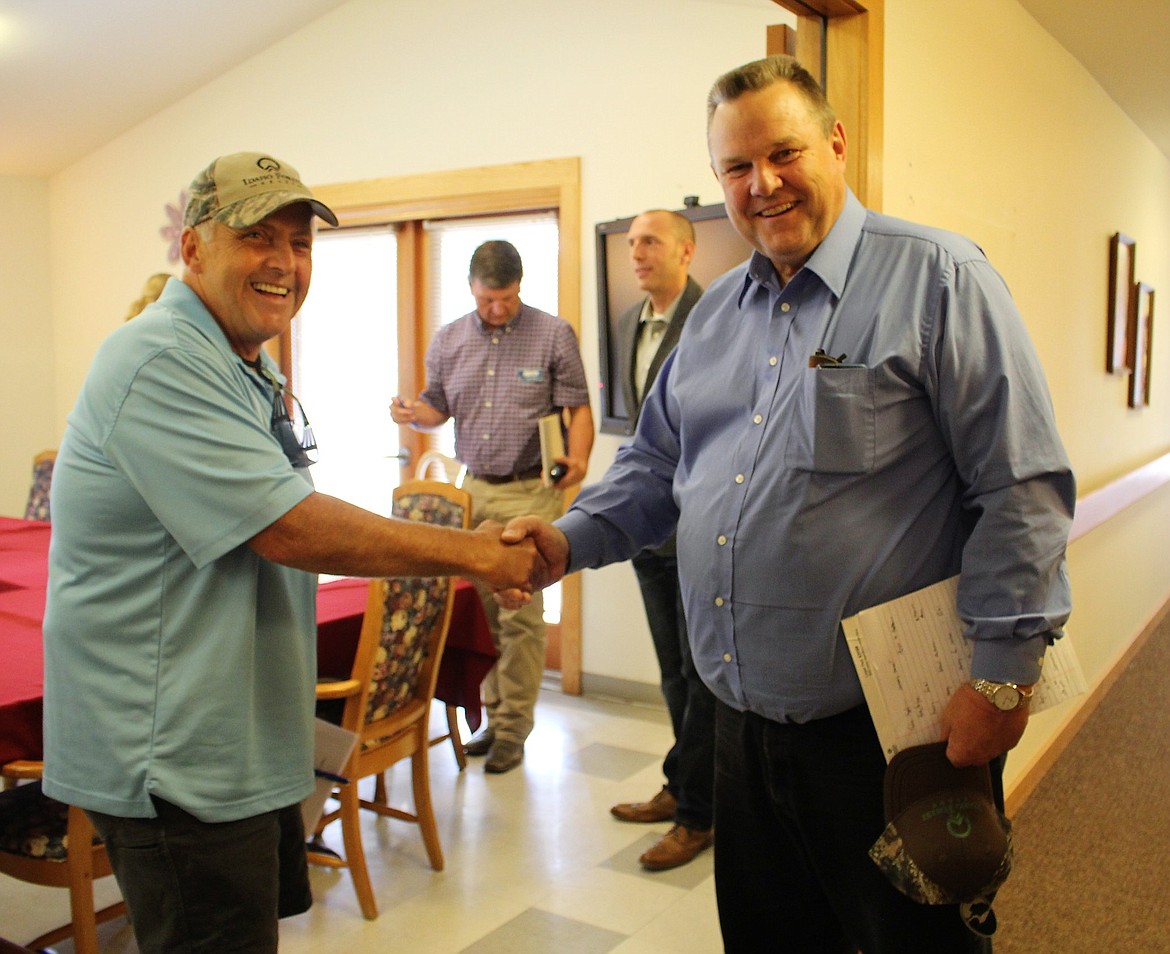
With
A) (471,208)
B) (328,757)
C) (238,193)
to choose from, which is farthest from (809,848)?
(471,208)

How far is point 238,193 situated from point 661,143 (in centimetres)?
311

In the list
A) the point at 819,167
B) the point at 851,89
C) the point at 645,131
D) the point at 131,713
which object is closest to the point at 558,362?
the point at 645,131

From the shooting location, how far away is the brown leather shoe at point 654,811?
130 inches

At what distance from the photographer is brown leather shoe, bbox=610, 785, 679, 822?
3309 mm

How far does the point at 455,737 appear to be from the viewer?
12.3 feet

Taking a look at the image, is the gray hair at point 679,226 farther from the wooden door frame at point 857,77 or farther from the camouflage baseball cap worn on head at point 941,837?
the camouflage baseball cap worn on head at point 941,837

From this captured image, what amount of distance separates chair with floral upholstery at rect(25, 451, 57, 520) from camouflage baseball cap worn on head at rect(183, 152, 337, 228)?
3802 millimetres

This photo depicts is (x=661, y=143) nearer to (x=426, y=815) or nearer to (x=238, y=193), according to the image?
(x=426, y=815)

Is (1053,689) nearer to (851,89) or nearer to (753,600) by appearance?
(753,600)

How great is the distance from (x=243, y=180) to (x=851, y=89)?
1215mm

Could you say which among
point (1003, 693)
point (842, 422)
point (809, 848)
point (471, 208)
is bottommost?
point (809, 848)

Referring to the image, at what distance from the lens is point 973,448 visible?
4.51ft

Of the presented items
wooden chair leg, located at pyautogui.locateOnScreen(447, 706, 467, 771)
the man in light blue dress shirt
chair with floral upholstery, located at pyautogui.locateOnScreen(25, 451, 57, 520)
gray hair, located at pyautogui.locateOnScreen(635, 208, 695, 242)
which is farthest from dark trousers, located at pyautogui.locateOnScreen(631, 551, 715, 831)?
chair with floral upholstery, located at pyautogui.locateOnScreen(25, 451, 57, 520)

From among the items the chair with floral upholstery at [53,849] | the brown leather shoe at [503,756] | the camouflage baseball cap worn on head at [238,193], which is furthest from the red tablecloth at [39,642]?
the camouflage baseball cap worn on head at [238,193]
